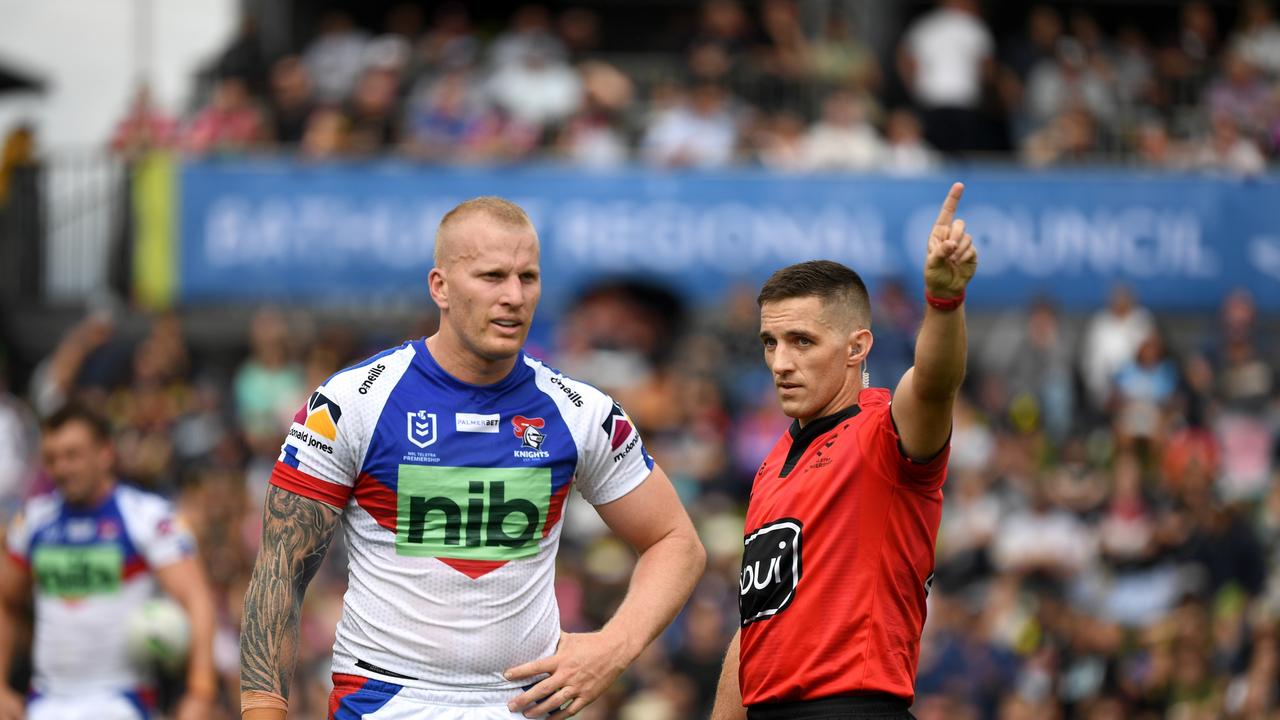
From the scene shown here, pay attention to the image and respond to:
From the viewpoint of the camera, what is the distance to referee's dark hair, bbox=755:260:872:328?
5.99m

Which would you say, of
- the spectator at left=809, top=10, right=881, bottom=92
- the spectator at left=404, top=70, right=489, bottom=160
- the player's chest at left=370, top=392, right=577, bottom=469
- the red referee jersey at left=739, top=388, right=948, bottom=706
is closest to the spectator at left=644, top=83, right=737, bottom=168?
the spectator at left=809, top=10, right=881, bottom=92

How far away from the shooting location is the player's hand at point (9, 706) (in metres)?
8.68

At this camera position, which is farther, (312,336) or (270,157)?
(270,157)

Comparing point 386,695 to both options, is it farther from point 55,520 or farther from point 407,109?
point 407,109

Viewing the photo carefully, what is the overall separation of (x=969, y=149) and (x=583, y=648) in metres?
14.0

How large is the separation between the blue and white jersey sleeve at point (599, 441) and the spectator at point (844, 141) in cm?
1225

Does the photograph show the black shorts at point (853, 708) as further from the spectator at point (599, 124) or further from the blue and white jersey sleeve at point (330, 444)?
the spectator at point (599, 124)

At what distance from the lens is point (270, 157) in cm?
1814

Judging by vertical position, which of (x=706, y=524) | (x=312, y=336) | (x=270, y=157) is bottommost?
(x=706, y=524)

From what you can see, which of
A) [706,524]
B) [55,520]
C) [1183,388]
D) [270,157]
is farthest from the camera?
[270,157]

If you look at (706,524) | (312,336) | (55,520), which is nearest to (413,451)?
(55,520)

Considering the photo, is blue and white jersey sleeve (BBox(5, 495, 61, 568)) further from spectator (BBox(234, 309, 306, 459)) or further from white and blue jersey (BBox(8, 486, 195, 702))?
spectator (BBox(234, 309, 306, 459))

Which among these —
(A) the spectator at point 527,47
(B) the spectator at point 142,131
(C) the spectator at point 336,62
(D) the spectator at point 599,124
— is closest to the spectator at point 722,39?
(D) the spectator at point 599,124

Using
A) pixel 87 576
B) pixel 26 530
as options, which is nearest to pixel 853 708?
pixel 87 576
